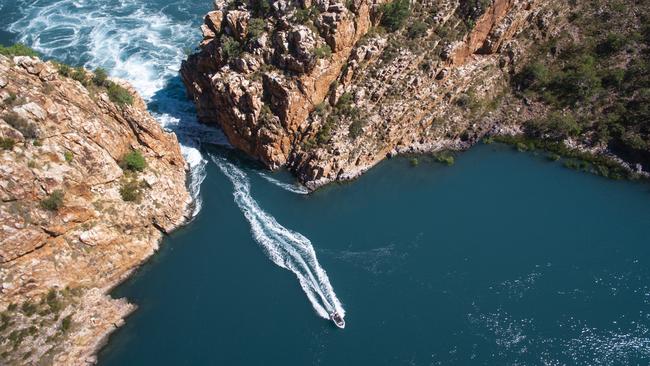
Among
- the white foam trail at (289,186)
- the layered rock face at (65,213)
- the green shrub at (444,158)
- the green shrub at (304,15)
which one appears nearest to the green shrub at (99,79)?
the layered rock face at (65,213)

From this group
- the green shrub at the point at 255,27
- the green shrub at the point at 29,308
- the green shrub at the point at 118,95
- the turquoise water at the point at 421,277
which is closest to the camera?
the turquoise water at the point at 421,277

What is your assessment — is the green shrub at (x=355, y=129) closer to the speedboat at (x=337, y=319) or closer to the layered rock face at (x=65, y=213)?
the layered rock face at (x=65, y=213)

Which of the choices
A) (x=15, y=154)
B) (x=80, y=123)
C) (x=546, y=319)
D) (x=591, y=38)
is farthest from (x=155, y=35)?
(x=546, y=319)

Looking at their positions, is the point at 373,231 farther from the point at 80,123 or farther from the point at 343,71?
the point at 80,123

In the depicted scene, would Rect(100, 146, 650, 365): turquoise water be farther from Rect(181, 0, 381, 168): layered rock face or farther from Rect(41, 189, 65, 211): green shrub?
Rect(41, 189, 65, 211): green shrub

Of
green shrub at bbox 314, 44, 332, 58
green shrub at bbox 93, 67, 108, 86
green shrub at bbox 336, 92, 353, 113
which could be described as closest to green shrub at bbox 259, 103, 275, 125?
green shrub at bbox 336, 92, 353, 113

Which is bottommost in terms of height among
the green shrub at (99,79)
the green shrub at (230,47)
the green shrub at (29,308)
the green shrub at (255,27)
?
the green shrub at (29,308)

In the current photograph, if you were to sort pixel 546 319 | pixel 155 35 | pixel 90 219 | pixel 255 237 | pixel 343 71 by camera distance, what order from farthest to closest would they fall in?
pixel 155 35 < pixel 343 71 < pixel 255 237 < pixel 90 219 < pixel 546 319
